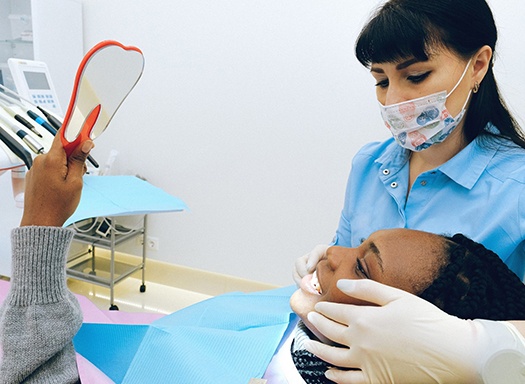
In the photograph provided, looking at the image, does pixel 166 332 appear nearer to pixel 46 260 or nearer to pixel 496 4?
pixel 46 260

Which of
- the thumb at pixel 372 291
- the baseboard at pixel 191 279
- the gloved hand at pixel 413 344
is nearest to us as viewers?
the gloved hand at pixel 413 344

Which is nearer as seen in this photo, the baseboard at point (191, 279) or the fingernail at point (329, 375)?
the fingernail at point (329, 375)

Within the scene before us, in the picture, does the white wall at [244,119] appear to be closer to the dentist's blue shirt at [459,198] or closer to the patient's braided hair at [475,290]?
the dentist's blue shirt at [459,198]

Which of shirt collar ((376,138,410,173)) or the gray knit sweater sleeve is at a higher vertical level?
shirt collar ((376,138,410,173))

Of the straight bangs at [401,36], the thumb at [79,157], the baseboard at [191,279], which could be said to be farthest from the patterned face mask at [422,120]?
the baseboard at [191,279]

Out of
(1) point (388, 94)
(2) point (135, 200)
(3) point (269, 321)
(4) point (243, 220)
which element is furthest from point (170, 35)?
(3) point (269, 321)

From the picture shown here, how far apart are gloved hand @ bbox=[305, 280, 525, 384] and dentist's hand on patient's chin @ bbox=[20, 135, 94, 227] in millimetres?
552

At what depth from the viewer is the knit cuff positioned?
80 centimetres

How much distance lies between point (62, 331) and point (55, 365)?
8 cm

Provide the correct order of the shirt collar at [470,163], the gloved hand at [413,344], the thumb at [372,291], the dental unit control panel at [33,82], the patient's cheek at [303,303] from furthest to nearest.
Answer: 1. the dental unit control panel at [33,82]
2. the shirt collar at [470,163]
3. the patient's cheek at [303,303]
4. the thumb at [372,291]
5. the gloved hand at [413,344]

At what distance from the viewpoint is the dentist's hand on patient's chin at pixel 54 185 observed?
79cm

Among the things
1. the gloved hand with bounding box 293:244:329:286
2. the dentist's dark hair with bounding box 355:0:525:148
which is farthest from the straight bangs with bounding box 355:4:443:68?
the gloved hand with bounding box 293:244:329:286

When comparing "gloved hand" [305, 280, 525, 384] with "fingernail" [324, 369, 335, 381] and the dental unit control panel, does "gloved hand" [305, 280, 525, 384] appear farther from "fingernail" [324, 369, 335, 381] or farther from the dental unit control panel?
the dental unit control panel

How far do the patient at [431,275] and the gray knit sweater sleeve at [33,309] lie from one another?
475 millimetres
